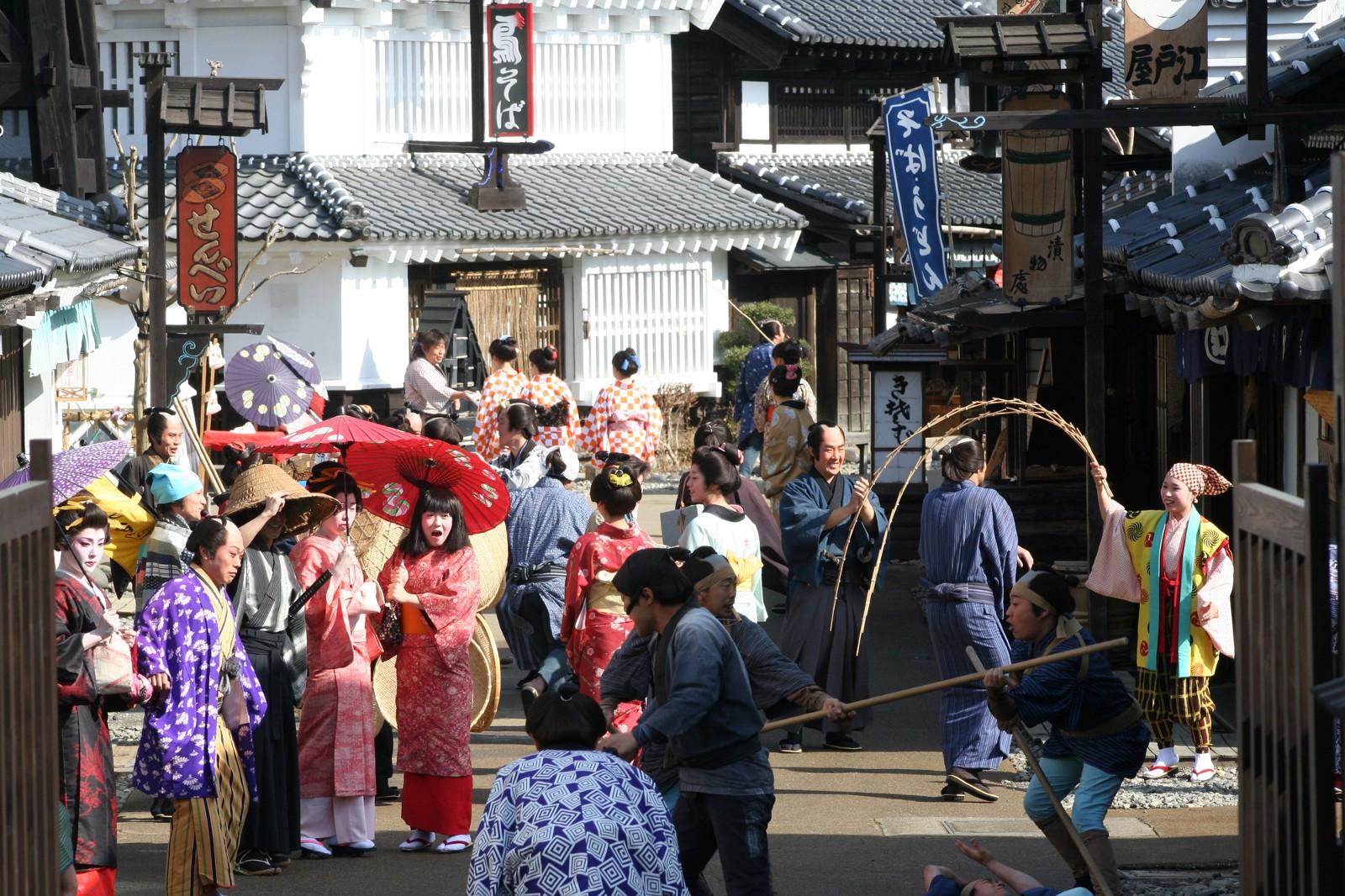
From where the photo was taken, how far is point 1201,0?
1093 centimetres

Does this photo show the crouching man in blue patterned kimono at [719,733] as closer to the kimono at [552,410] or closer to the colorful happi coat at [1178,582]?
the colorful happi coat at [1178,582]

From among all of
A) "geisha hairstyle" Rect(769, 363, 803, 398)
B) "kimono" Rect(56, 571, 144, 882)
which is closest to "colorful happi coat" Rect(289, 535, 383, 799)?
"kimono" Rect(56, 571, 144, 882)

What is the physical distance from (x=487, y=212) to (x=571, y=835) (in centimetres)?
1903

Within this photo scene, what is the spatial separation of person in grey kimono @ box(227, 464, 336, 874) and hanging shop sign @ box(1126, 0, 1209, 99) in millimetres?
6760

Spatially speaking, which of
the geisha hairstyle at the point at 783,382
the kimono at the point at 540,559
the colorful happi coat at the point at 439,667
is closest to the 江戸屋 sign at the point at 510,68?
the geisha hairstyle at the point at 783,382

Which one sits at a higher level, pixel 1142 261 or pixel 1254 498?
pixel 1142 261

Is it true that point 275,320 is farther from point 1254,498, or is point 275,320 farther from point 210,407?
point 1254,498

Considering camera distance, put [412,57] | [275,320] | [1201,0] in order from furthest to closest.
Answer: [412,57], [275,320], [1201,0]

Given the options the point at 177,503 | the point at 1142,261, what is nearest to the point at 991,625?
the point at 1142,261

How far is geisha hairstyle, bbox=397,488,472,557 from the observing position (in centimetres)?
762

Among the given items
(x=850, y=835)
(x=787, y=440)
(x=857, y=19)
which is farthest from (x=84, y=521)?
(x=857, y=19)

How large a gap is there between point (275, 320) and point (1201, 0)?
14145mm

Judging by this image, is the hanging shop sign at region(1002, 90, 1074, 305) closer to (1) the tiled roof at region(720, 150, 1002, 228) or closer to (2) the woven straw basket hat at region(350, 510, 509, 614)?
(2) the woven straw basket hat at region(350, 510, 509, 614)

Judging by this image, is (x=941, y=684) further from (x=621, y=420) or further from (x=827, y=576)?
(x=621, y=420)
